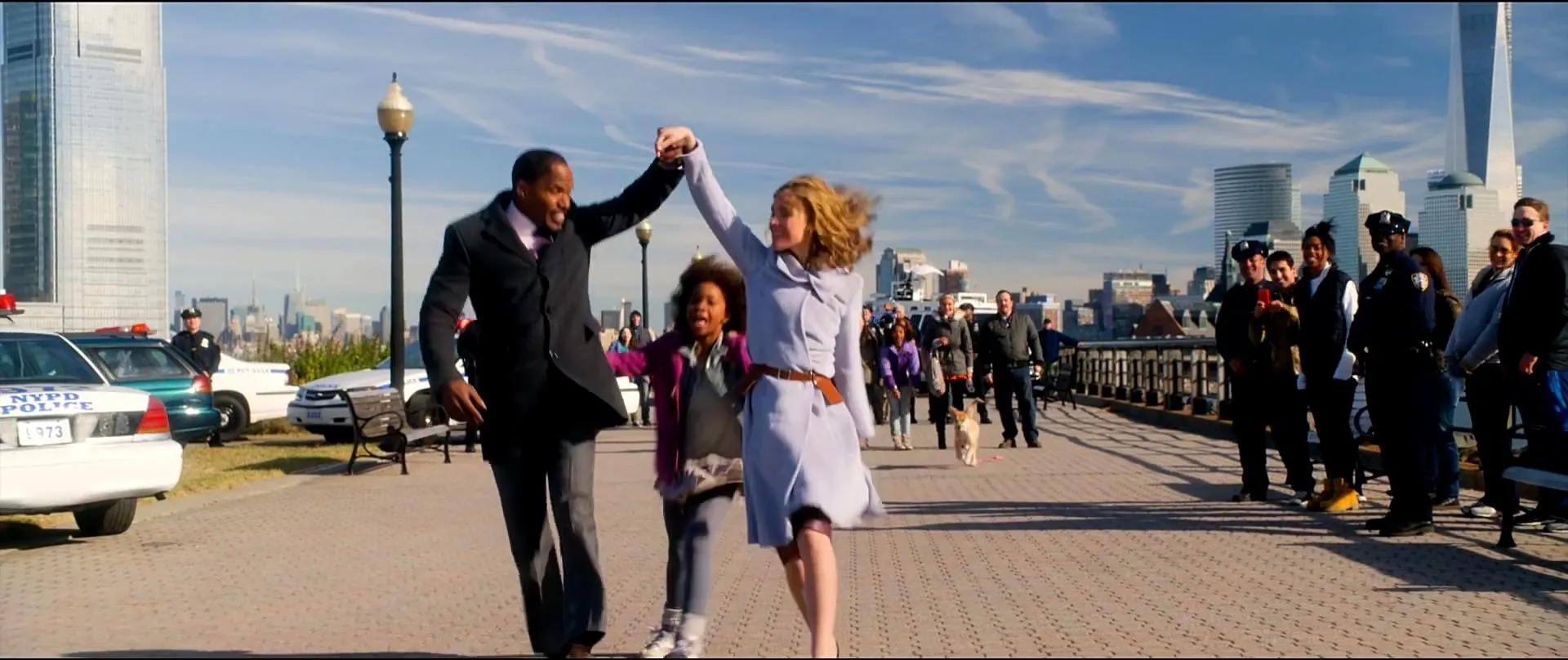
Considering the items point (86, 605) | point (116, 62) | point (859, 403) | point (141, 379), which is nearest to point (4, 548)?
point (86, 605)

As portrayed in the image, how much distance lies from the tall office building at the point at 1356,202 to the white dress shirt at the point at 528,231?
20.8 feet

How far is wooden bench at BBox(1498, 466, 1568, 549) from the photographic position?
25.9 feet

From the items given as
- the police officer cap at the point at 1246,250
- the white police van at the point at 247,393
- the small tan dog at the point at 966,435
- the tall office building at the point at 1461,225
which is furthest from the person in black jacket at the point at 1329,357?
the white police van at the point at 247,393

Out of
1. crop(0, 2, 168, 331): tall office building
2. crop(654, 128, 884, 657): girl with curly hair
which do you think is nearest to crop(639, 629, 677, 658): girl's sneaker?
crop(654, 128, 884, 657): girl with curly hair

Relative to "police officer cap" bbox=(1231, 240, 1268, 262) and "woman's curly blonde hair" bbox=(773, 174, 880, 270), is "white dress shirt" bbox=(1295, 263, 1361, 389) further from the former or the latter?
"woman's curly blonde hair" bbox=(773, 174, 880, 270)

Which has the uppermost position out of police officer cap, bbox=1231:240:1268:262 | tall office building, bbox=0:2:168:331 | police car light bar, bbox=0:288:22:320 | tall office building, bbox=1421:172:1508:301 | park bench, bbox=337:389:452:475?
tall office building, bbox=0:2:168:331

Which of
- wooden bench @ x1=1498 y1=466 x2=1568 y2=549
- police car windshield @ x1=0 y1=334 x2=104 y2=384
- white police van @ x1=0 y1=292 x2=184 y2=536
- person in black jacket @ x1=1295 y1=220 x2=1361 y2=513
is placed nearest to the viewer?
wooden bench @ x1=1498 y1=466 x2=1568 y2=549

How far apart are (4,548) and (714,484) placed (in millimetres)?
6246

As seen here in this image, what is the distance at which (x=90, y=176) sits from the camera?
89.9m

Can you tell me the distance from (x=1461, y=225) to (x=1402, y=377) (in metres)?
12.9

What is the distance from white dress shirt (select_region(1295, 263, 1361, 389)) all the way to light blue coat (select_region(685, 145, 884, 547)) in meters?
5.38

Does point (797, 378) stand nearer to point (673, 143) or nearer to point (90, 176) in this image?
point (673, 143)

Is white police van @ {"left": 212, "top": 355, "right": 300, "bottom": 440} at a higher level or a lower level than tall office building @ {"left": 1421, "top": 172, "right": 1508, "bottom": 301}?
lower

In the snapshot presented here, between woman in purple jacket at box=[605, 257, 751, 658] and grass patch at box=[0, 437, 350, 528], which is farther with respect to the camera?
grass patch at box=[0, 437, 350, 528]
